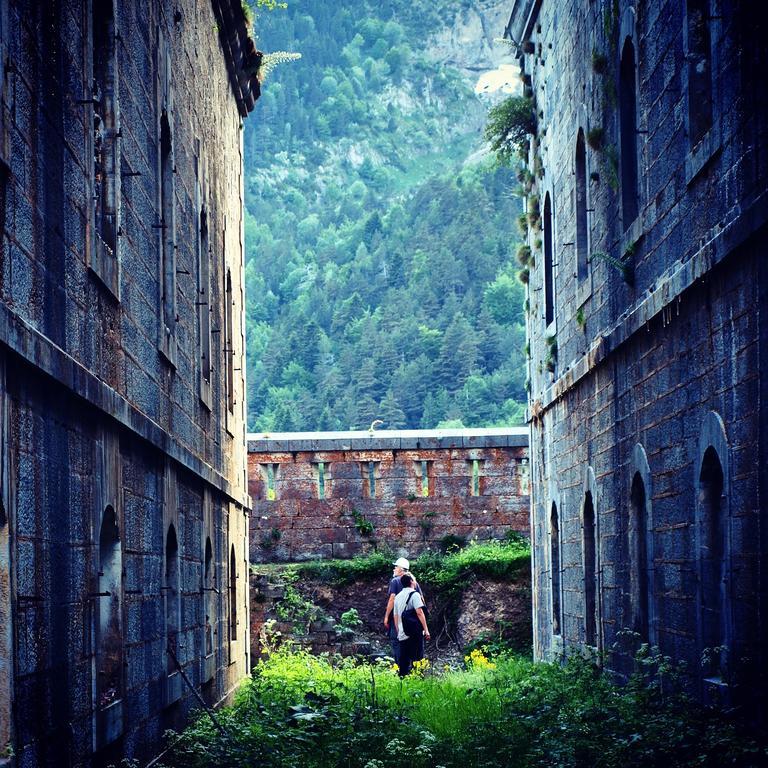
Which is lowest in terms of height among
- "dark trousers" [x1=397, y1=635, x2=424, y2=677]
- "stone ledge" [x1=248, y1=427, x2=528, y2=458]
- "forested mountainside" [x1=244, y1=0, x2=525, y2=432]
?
"dark trousers" [x1=397, y1=635, x2=424, y2=677]

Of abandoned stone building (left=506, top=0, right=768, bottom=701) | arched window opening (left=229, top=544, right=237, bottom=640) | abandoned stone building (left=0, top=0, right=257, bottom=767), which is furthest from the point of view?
arched window opening (left=229, top=544, right=237, bottom=640)

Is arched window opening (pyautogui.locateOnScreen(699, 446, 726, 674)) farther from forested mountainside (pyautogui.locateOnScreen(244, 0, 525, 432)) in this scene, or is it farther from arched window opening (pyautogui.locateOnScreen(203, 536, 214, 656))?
forested mountainside (pyautogui.locateOnScreen(244, 0, 525, 432))

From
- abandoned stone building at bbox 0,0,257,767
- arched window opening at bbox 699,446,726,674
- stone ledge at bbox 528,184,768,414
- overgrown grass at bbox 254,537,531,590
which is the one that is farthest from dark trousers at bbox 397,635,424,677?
arched window opening at bbox 699,446,726,674

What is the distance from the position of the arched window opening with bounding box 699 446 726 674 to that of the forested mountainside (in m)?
58.2

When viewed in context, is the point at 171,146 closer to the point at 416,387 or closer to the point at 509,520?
the point at 509,520

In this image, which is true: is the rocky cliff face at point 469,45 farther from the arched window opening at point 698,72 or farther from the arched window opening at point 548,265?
the arched window opening at point 698,72

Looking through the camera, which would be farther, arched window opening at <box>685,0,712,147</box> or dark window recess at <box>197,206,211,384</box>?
dark window recess at <box>197,206,211,384</box>

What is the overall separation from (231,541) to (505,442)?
20.0ft

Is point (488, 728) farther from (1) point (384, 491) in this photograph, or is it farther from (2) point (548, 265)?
(1) point (384, 491)

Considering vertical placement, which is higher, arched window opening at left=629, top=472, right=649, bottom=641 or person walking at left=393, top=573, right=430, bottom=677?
arched window opening at left=629, top=472, right=649, bottom=641

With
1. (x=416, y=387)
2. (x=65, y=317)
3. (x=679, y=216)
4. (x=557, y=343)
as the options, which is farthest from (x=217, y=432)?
(x=416, y=387)

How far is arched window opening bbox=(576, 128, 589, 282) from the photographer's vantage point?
13484 mm

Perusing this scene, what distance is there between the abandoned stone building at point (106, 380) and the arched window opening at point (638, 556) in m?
3.59

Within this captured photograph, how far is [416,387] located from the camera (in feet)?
253
